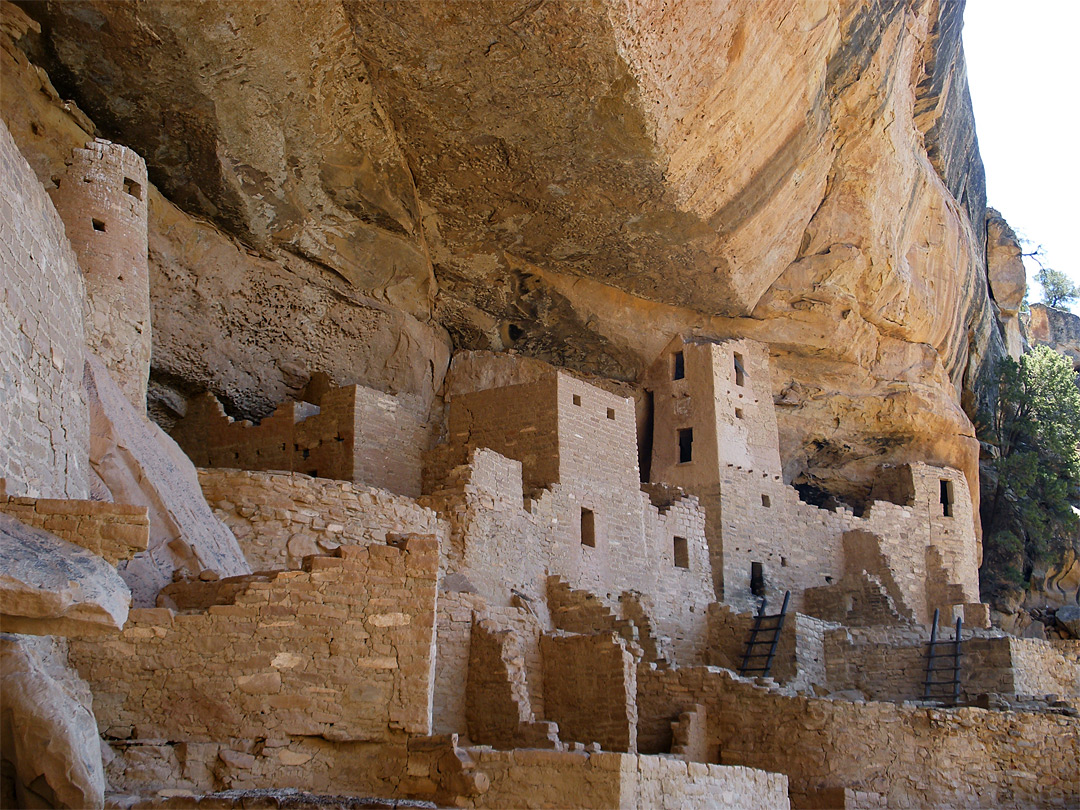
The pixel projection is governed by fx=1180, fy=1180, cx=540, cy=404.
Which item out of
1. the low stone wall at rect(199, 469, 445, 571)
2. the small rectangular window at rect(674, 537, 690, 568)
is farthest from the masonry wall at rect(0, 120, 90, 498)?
the small rectangular window at rect(674, 537, 690, 568)

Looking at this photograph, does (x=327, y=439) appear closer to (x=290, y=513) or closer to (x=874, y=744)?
(x=290, y=513)

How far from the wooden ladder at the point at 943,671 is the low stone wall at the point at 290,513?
8794 mm

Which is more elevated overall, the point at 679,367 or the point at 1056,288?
the point at 1056,288

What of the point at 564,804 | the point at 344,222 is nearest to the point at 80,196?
the point at 344,222

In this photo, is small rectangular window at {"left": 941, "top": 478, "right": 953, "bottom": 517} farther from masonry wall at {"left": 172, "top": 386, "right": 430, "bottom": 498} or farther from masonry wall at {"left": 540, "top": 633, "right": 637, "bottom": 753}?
masonry wall at {"left": 540, "top": 633, "right": 637, "bottom": 753}

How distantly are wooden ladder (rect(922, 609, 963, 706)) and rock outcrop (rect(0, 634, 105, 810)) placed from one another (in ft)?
45.8

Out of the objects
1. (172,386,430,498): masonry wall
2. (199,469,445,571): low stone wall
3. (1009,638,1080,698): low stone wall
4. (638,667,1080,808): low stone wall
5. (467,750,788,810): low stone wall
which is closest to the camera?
(467,750,788,810): low stone wall

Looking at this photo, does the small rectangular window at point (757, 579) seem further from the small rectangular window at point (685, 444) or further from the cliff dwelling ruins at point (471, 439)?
the small rectangular window at point (685, 444)

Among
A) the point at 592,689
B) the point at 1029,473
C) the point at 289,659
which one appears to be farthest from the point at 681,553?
the point at 1029,473

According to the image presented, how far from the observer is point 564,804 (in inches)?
367

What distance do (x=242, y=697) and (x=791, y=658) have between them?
11.3 metres

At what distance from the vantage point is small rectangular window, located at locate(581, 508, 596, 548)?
1780 cm

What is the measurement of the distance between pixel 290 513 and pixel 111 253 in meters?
3.58

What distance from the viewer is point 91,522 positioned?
714 cm
